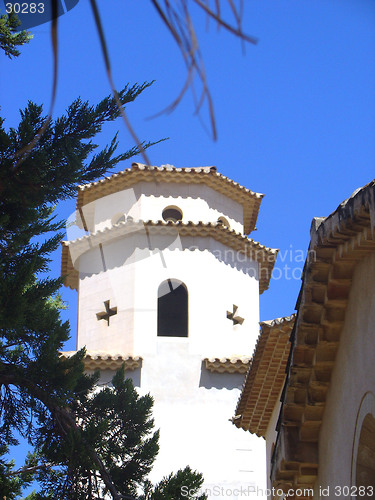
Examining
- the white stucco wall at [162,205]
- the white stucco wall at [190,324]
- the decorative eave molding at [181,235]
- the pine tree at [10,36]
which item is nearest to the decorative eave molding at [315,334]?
the pine tree at [10,36]

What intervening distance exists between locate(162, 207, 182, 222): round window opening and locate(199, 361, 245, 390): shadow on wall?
407cm

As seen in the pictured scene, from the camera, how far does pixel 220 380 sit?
59.0 ft

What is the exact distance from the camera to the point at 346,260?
6.01 m

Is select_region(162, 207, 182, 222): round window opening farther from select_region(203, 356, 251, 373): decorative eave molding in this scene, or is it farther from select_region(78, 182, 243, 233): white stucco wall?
select_region(203, 356, 251, 373): decorative eave molding

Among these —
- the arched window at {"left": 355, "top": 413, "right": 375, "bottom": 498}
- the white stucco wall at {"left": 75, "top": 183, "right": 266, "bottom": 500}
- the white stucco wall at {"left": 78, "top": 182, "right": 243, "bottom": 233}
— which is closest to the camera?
the arched window at {"left": 355, "top": 413, "right": 375, "bottom": 498}

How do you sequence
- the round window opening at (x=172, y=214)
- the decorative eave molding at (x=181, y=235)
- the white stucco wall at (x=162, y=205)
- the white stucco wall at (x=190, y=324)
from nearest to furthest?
the white stucco wall at (x=190, y=324) < the decorative eave molding at (x=181, y=235) < the white stucco wall at (x=162, y=205) < the round window opening at (x=172, y=214)

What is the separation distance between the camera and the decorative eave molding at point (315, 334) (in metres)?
5.62

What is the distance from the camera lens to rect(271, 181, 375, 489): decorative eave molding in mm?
5621

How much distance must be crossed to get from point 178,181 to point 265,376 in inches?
386

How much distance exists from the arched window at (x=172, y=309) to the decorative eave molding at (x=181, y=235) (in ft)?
4.03

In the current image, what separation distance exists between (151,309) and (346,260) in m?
13.0

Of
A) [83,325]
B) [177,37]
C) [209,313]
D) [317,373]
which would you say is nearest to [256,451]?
[209,313]

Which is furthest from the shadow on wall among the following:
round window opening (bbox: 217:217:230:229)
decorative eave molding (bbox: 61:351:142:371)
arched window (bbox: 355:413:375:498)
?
arched window (bbox: 355:413:375:498)

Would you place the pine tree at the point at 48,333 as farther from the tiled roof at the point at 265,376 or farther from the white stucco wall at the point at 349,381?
the white stucco wall at the point at 349,381
